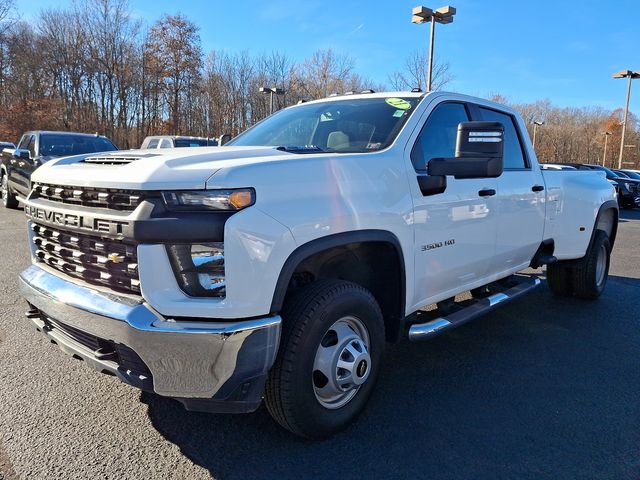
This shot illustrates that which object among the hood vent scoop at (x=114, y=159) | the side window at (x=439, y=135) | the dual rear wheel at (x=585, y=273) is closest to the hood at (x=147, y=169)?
the hood vent scoop at (x=114, y=159)

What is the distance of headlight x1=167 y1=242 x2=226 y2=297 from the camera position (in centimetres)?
215

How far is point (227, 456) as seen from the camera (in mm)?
2533

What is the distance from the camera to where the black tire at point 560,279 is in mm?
5688

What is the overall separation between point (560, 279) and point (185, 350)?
5.01m

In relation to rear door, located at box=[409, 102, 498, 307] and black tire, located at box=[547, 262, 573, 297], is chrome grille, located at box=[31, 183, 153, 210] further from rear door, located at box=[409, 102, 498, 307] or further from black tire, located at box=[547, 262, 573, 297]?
black tire, located at box=[547, 262, 573, 297]

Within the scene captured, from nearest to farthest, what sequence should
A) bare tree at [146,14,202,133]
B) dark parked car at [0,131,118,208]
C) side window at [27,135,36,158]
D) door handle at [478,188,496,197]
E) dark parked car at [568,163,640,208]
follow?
door handle at [478,188,496,197] < dark parked car at [0,131,118,208] < side window at [27,135,36,158] < dark parked car at [568,163,640,208] < bare tree at [146,14,202,133]

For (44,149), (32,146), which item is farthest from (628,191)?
(32,146)

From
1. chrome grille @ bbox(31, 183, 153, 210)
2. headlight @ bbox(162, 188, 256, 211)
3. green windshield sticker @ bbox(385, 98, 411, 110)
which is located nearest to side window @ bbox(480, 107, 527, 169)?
green windshield sticker @ bbox(385, 98, 411, 110)

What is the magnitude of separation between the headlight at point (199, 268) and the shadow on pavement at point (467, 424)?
36.6 inches

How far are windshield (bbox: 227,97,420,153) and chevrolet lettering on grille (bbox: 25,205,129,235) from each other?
1.10 m

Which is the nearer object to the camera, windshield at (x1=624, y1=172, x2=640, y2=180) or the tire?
the tire

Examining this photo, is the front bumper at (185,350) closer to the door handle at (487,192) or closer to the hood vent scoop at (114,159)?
the hood vent scoop at (114,159)

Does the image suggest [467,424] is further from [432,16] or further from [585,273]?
[432,16]

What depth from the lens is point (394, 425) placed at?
2.88 meters
